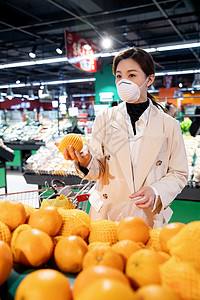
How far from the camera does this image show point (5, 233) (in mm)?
1118

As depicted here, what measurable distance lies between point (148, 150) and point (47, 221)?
0.99 meters

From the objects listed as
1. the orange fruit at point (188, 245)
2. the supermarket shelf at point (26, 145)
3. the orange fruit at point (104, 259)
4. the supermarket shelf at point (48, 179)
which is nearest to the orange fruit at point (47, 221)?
the orange fruit at point (104, 259)

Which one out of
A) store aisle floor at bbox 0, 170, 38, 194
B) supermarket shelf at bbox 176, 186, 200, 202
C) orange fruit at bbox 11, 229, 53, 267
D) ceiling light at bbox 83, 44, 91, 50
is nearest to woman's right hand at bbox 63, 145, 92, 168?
orange fruit at bbox 11, 229, 53, 267

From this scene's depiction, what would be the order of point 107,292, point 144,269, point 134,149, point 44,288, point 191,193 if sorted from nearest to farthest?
point 107,292, point 44,288, point 144,269, point 134,149, point 191,193

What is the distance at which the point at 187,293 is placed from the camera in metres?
0.73

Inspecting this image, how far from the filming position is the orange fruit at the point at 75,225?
1.23 meters

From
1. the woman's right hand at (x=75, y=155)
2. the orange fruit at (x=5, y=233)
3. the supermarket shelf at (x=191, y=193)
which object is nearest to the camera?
the orange fruit at (x=5, y=233)

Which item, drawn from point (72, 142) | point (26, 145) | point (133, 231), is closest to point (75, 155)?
point (72, 142)

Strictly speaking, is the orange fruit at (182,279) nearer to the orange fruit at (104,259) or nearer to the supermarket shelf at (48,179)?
the orange fruit at (104,259)

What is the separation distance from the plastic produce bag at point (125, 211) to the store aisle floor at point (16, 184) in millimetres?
5486

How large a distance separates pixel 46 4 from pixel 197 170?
7.63 metres

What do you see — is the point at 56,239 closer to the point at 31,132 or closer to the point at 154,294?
the point at 154,294

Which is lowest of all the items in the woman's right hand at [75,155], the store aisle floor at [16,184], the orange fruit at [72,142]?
the store aisle floor at [16,184]

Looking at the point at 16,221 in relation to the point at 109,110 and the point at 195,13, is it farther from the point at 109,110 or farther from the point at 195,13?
the point at 195,13
